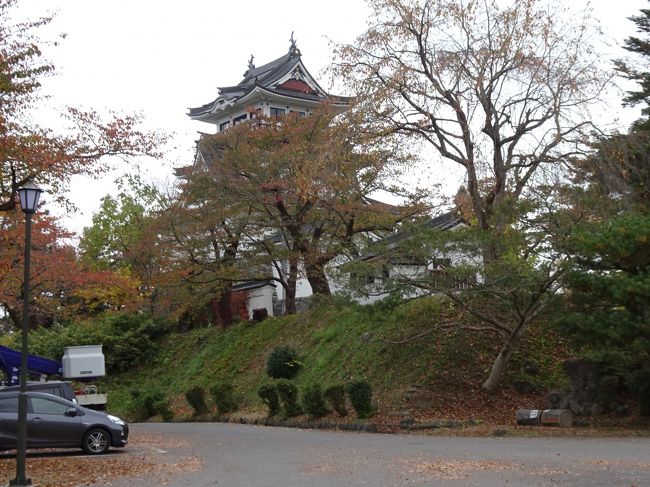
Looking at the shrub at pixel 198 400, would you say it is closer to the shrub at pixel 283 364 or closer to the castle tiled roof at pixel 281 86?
the shrub at pixel 283 364

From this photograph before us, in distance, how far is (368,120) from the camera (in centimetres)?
2308

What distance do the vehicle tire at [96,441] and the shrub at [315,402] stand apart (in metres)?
7.20

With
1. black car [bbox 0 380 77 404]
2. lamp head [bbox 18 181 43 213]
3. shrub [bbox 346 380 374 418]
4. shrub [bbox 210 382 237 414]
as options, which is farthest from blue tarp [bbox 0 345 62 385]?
lamp head [bbox 18 181 43 213]

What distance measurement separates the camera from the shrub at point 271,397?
85.4ft

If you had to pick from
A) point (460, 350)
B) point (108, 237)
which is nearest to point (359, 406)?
point (460, 350)

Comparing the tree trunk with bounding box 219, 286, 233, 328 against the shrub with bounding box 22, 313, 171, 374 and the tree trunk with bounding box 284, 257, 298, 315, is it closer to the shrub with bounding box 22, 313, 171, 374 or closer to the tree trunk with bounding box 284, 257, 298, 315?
the shrub with bounding box 22, 313, 171, 374

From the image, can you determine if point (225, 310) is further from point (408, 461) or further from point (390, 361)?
point (408, 461)

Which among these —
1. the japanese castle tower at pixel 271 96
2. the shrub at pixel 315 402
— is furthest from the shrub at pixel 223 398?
the japanese castle tower at pixel 271 96

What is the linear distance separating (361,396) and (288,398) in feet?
11.8

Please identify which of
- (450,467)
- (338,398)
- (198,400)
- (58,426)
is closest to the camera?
(450,467)

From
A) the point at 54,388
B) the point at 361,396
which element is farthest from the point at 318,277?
the point at 54,388

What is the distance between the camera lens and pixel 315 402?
2406 cm

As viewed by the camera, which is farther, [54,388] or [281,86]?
[281,86]

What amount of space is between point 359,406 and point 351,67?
956 centimetres
